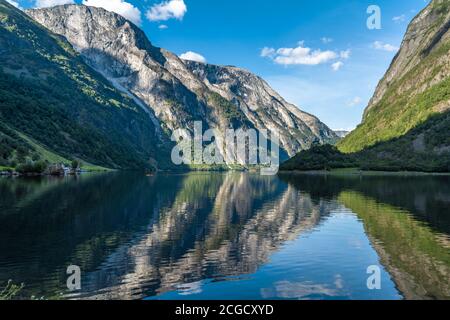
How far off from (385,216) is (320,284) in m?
50.1

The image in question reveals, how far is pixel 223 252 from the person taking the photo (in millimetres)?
51094

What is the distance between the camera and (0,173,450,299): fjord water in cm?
3644

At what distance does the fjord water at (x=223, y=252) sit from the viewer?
36.4m

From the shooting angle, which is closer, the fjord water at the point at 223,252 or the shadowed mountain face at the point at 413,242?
the fjord water at the point at 223,252

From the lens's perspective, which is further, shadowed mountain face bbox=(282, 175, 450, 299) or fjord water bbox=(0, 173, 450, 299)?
→ shadowed mountain face bbox=(282, 175, 450, 299)

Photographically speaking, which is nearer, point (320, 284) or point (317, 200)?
point (320, 284)

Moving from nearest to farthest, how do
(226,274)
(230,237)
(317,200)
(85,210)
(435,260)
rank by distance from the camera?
(226,274), (435,260), (230,237), (85,210), (317,200)

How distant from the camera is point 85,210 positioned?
282ft

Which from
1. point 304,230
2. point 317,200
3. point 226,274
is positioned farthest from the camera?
point 317,200

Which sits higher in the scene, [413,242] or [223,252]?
[413,242]

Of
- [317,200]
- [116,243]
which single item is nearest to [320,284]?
[116,243]

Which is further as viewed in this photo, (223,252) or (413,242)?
(413,242)
